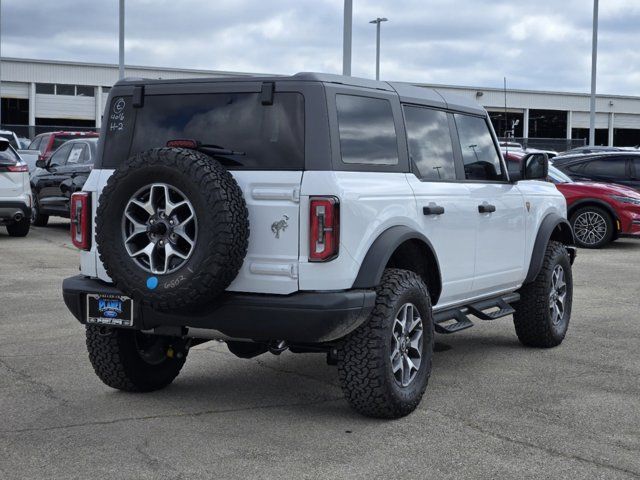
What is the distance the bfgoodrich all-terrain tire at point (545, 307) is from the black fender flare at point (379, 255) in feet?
7.61

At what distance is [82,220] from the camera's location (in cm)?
605

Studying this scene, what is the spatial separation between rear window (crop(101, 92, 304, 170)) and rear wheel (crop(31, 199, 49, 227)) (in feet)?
45.9

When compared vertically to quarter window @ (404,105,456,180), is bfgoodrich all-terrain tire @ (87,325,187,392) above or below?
below

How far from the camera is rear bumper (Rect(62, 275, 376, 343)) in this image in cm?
535

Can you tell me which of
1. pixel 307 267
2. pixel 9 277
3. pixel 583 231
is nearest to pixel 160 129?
pixel 307 267

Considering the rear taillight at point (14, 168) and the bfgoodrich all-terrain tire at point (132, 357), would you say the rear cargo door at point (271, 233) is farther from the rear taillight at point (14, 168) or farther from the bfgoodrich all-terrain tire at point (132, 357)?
the rear taillight at point (14, 168)

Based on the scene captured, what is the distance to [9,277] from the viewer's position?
39.7 feet

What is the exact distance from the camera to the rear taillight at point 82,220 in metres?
6.05

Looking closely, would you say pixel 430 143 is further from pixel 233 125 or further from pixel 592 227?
pixel 592 227

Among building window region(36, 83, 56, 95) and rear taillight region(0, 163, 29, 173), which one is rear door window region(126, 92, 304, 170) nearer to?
rear taillight region(0, 163, 29, 173)

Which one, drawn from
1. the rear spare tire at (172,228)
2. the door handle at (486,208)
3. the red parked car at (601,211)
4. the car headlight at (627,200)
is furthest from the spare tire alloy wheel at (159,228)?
the car headlight at (627,200)

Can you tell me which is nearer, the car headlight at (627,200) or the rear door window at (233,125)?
the rear door window at (233,125)

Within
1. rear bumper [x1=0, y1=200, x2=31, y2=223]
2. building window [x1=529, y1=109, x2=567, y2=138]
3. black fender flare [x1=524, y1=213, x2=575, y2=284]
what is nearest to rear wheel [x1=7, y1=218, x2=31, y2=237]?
rear bumper [x1=0, y1=200, x2=31, y2=223]

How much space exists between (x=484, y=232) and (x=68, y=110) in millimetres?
50384
